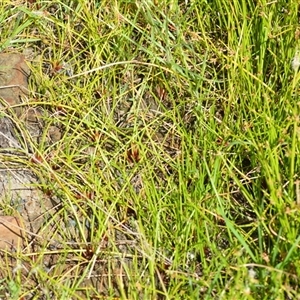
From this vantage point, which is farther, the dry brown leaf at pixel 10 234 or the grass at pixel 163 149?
the dry brown leaf at pixel 10 234

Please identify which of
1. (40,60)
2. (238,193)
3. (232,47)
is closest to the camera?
(238,193)

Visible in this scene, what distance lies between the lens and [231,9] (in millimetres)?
2074

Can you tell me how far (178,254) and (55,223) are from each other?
1.28 feet

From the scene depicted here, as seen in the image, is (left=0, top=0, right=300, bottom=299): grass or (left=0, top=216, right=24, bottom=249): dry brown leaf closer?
(left=0, top=0, right=300, bottom=299): grass

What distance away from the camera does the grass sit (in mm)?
1642

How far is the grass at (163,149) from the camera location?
1.64 meters

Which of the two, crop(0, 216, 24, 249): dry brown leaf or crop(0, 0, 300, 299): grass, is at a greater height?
crop(0, 0, 300, 299): grass

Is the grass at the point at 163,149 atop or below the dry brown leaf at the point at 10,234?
atop

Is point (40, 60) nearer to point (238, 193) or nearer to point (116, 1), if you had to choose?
point (116, 1)

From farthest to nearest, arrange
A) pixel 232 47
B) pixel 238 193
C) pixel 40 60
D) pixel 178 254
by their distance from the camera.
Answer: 1. pixel 40 60
2. pixel 232 47
3. pixel 238 193
4. pixel 178 254

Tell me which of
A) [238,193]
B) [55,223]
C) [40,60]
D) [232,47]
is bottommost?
[55,223]

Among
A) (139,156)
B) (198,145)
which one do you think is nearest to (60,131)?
(139,156)

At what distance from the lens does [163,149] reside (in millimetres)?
1985

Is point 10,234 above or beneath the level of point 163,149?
beneath
